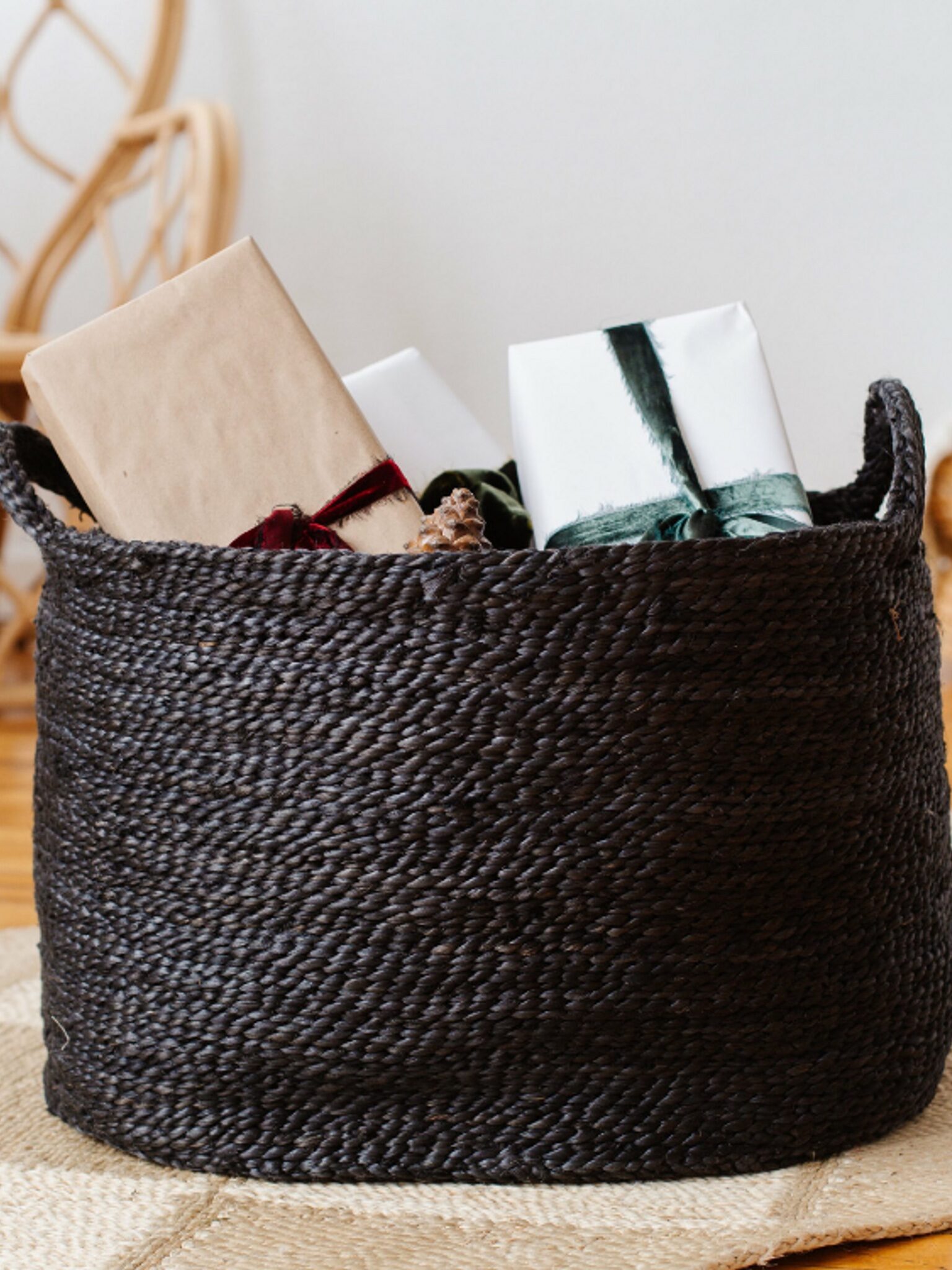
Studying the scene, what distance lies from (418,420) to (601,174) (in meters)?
1.38

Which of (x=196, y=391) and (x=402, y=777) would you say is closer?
(x=402, y=777)

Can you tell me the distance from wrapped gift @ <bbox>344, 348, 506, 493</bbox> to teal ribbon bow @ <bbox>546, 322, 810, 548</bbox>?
0.51 feet

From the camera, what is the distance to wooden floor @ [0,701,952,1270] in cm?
53

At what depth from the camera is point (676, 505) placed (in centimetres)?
67

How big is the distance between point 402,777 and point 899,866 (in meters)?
0.23

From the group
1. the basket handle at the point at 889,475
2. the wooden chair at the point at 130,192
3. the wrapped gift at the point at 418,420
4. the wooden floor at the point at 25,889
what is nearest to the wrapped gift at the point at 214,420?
the wrapped gift at the point at 418,420

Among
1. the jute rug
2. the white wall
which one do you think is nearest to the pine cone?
the jute rug

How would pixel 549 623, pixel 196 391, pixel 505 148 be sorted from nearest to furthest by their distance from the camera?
pixel 549 623 → pixel 196 391 → pixel 505 148

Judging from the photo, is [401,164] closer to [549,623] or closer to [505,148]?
[505,148]

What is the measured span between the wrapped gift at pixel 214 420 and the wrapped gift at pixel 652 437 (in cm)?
8

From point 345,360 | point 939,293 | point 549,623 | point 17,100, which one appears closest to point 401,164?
point 345,360

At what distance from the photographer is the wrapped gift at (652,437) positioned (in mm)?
673

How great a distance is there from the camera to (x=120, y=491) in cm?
65

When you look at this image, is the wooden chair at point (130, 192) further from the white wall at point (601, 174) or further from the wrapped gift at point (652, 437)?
the wrapped gift at point (652, 437)
